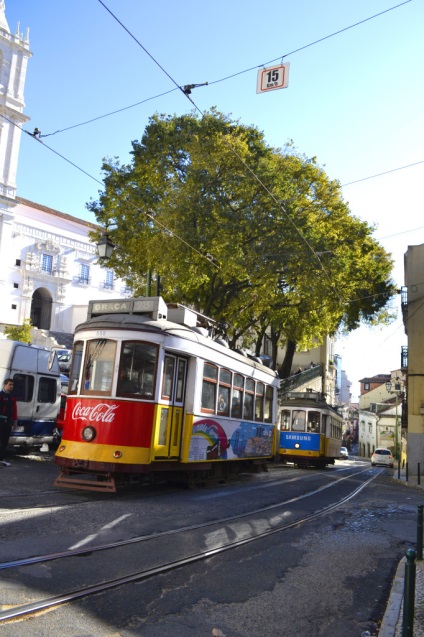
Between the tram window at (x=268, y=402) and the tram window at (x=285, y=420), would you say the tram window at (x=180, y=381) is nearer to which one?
the tram window at (x=268, y=402)

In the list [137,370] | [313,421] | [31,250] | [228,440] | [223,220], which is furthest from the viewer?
[31,250]

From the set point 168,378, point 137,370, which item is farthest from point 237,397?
point 137,370

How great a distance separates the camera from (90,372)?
1031 centimetres

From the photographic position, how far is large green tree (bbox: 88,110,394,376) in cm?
1903

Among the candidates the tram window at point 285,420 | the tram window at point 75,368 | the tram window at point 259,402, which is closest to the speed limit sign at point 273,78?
the tram window at point 75,368

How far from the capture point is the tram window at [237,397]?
13.6 m

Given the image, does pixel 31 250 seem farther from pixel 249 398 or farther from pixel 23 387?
pixel 249 398

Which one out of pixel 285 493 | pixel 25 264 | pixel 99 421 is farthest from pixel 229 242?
pixel 25 264

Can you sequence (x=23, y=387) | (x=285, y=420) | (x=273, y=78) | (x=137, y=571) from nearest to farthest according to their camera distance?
(x=137, y=571)
(x=273, y=78)
(x=23, y=387)
(x=285, y=420)

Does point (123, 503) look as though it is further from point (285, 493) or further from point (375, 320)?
point (375, 320)

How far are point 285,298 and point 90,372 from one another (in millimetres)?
15782

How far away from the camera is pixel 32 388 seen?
50.4 feet

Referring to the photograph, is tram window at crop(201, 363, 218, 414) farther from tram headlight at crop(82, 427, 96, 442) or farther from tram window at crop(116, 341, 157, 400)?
tram headlight at crop(82, 427, 96, 442)

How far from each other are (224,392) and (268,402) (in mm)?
4031
